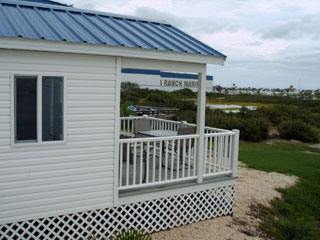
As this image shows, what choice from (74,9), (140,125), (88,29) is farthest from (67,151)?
(140,125)

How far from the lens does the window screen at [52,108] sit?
4789 mm

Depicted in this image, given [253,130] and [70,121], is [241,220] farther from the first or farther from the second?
[253,130]

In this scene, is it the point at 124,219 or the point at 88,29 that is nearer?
the point at 88,29

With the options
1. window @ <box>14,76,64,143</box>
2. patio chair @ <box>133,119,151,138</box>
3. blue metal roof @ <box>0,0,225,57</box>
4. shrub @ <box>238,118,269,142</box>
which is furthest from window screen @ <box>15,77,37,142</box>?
shrub @ <box>238,118,269,142</box>

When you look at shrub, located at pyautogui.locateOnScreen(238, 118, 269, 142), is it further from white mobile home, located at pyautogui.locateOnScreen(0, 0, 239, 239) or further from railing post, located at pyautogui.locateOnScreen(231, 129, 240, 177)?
white mobile home, located at pyautogui.locateOnScreen(0, 0, 239, 239)

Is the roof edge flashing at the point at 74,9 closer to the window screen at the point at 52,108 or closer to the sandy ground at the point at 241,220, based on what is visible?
the window screen at the point at 52,108

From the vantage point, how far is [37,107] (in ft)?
15.4

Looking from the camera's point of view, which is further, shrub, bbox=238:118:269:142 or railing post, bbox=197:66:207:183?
shrub, bbox=238:118:269:142

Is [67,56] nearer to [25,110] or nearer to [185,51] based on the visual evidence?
[25,110]

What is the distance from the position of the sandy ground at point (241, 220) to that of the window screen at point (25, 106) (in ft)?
9.48

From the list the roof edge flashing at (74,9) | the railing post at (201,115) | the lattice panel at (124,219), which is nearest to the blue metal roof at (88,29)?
the roof edge flashing at (74,9)

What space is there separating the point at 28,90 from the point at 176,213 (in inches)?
138

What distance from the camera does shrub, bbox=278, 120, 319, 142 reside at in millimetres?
20578

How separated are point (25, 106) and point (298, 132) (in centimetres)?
1903
